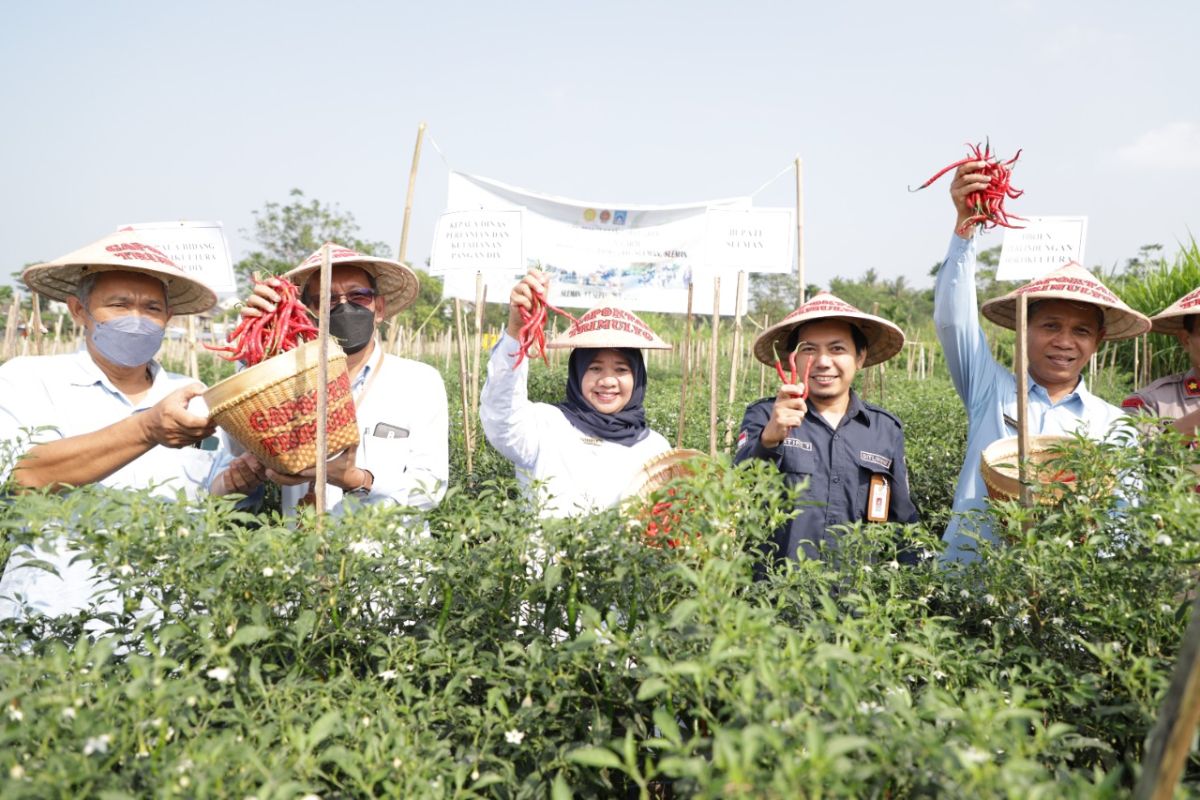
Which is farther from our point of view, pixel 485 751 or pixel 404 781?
pixel 485 751

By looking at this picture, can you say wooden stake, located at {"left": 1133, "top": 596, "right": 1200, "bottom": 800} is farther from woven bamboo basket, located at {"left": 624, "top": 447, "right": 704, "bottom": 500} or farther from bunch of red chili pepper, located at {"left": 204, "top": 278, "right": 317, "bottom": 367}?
bunch of red chili pepper, located at {"left": 204, "top": 278, "right": 317, "bottom": 367}

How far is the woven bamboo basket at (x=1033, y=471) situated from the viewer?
6.30 ft

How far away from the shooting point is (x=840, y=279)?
57.1 m

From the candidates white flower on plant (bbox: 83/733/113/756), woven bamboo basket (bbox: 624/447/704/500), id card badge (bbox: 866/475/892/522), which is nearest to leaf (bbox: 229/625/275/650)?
white flower on plant (bbox: 83/733/113/756)

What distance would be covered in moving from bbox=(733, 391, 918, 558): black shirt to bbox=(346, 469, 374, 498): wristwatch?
129 centimetres

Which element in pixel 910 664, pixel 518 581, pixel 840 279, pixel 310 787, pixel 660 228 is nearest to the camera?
pixel 310 787

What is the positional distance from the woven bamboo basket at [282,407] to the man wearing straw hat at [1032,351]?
7.05ft

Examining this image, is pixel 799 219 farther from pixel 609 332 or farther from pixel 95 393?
pixel 95 393

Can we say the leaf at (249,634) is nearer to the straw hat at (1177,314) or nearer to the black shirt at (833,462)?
the black shirt at (833,462)

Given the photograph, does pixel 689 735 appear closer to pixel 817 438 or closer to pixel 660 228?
pixel 817 438

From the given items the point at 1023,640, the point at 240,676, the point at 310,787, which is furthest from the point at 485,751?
the point at 1023,640

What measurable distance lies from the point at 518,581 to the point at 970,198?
83.5 inches

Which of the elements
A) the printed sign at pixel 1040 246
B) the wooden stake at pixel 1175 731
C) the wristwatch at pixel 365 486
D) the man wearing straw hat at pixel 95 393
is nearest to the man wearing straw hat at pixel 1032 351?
the printed sign at pixel 1040 246

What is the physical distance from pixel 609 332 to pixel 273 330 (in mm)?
1253
